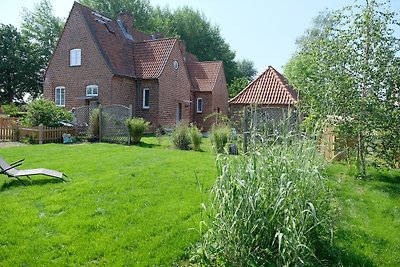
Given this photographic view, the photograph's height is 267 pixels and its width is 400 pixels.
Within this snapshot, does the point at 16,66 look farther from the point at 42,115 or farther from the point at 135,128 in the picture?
the point at 135,128

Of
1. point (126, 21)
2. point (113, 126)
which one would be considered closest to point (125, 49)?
point (126, 21)

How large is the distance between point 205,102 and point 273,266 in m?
28.0

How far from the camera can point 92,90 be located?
79.7ft

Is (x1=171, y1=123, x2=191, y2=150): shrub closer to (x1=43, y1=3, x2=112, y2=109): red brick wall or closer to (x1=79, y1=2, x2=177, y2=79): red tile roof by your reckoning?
→ (x1=43, y1=3, x2=112, y2=109): red brick wall

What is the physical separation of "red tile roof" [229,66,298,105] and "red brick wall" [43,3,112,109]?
30.4 feet

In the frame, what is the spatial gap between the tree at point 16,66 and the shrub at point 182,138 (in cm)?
3454

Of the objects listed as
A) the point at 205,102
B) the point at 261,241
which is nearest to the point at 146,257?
the point at 261,241

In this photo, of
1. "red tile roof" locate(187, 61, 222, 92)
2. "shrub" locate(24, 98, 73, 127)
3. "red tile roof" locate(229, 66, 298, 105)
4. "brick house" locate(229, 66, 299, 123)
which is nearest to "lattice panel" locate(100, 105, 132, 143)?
"shrub" locate(24, 98, 73, 127)

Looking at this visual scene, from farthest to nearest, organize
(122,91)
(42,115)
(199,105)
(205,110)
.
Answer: (199,105), (205,110), (122,91), (42,115)

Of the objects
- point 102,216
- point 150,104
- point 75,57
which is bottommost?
point 102,216

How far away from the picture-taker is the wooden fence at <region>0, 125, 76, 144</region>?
16123 millimetres

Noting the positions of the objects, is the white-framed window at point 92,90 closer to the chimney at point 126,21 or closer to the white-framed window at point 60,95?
the white-framed window at point 60,95

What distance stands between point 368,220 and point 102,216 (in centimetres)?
438

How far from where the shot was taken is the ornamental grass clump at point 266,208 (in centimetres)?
368
